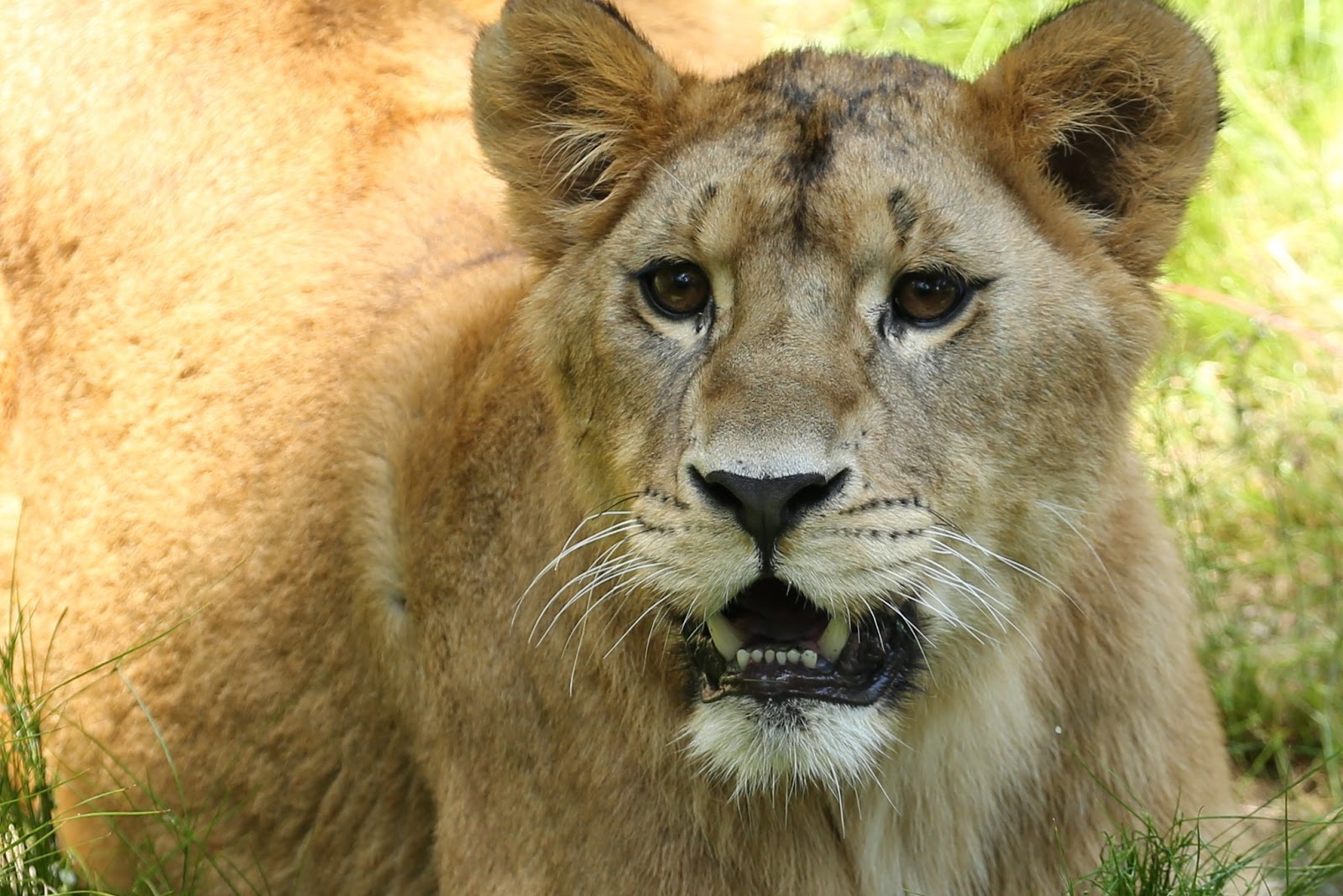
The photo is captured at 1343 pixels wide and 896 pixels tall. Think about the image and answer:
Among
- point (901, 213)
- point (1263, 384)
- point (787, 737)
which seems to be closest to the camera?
point (787, 737)

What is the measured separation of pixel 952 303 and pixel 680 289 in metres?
0.48

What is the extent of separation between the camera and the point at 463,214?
4188mm

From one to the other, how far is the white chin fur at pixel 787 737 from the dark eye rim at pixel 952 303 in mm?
660

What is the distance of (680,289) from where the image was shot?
308 cm

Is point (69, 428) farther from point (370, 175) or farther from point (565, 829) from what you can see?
point (565, 829)

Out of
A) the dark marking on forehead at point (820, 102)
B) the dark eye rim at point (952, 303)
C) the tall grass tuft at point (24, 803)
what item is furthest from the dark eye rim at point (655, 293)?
the tall grass tuft at point (24, 803)

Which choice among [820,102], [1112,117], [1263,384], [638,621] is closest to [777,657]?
[638,621]

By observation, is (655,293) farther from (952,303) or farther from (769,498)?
(769,498)

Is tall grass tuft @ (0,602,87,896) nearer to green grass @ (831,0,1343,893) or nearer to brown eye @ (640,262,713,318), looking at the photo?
brown eye @ (640,262,713,318)

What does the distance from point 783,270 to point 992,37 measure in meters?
4.61

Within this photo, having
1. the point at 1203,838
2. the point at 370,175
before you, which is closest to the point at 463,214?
the point at 370,175

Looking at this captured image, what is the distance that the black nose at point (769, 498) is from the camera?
260 centimetres

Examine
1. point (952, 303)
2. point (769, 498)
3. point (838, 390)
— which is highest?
point (952, 303)

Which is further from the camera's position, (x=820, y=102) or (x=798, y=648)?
(x=820, y=102)
